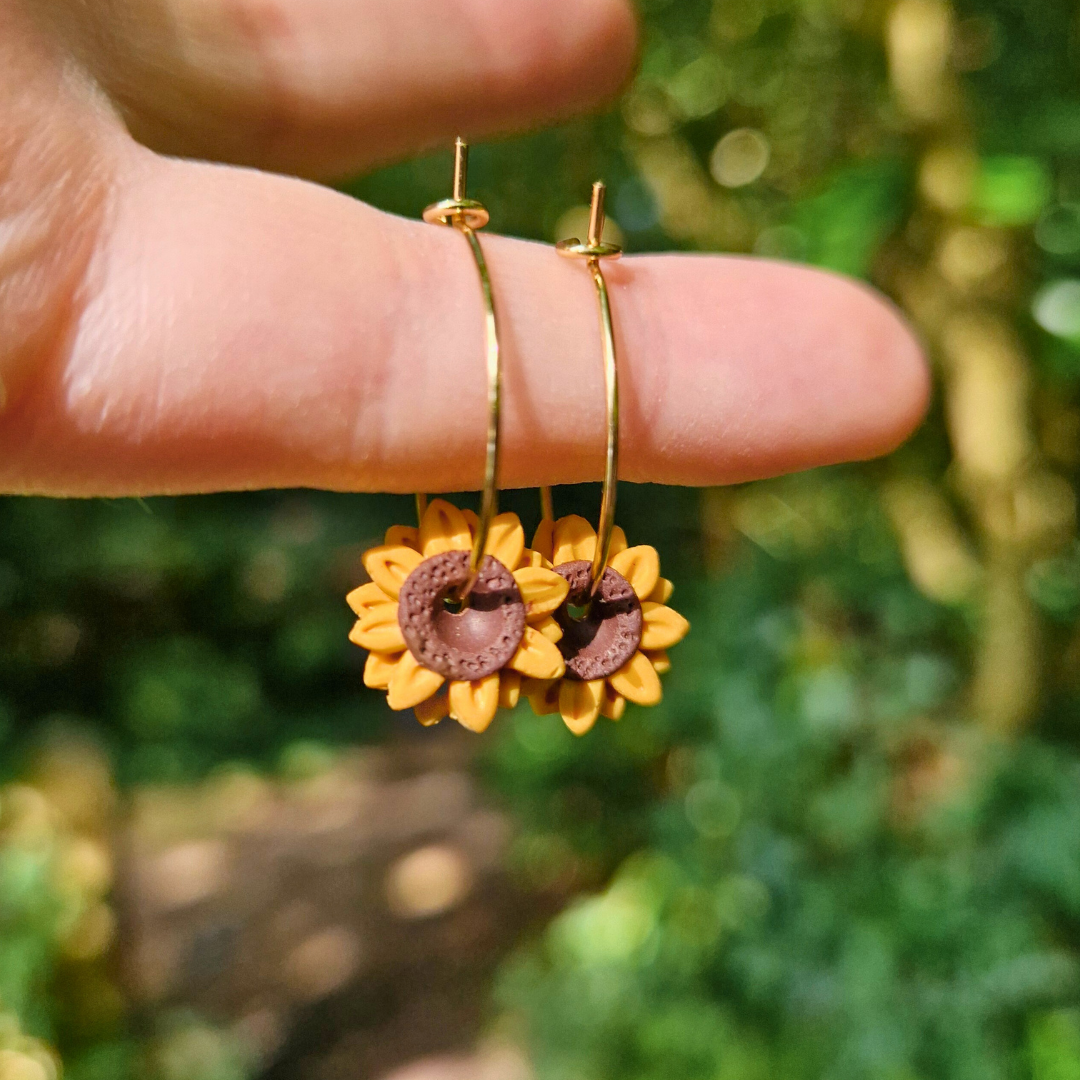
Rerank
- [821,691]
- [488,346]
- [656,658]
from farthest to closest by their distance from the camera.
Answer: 1. [821,691]
2. [656,658]
3. [488,346]

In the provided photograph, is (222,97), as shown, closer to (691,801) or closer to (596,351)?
(596,351)

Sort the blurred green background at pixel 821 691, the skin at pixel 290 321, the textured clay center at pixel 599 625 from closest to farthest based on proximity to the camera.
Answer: the skin at pixel 290 321
the textured clay center at pixel 599 625
the blurred green background at pixel 821 691

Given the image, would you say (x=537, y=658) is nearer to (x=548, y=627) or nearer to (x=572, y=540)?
(x=548, y=627)

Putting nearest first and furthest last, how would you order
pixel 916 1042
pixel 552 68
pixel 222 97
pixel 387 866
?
Result: 1. pixel 222 97
2. pixel 552 68
3. pixel 916 1042
4. pixel 387 866

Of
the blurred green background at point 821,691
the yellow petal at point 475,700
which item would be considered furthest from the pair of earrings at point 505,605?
the blurred green background at point 821,691

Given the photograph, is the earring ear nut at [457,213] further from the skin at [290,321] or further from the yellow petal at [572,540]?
the yellow petal at [572,540]

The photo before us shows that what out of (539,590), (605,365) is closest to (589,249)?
(605,365)

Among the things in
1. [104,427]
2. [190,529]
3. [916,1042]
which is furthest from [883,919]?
[190,529]
